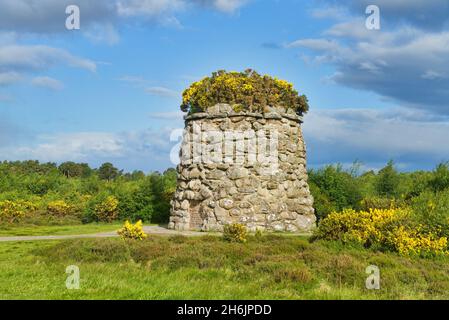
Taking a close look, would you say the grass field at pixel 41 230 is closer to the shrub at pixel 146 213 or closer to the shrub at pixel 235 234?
the shrub at pixel 146 213

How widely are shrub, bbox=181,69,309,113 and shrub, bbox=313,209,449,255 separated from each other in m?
6.83

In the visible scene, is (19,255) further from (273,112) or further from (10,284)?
(273,112)

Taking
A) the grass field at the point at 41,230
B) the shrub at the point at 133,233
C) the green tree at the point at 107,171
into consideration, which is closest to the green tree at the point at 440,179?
the shrub at the point at 133,233

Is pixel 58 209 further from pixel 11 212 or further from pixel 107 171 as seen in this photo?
pixel 107 171

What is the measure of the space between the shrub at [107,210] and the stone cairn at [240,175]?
569 centimetres

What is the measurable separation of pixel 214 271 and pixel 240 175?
861cm

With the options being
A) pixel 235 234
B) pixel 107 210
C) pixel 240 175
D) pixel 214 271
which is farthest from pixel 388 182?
pixel 214 271

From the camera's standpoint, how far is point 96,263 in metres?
11.9

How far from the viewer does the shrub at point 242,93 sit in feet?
65.0

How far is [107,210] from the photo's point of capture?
24.8 meters

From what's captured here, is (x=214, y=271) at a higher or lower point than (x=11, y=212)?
lower

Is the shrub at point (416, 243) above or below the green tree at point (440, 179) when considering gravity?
below
